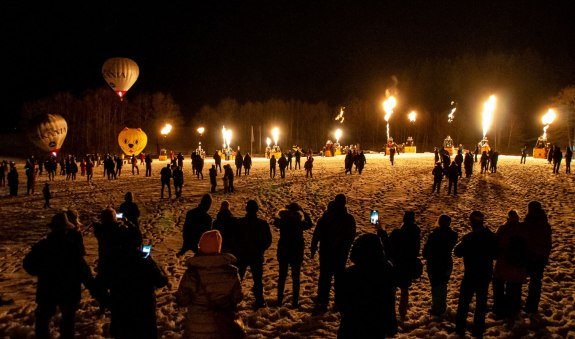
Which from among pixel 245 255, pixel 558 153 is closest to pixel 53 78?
pixel 558 153

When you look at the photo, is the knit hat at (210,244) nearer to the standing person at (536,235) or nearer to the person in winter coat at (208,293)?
the person in winter coat at (208,293)

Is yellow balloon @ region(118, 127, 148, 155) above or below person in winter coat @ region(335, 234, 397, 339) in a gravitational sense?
above

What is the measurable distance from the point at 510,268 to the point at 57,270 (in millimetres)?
5755

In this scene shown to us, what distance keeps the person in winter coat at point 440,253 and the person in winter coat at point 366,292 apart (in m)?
2.40

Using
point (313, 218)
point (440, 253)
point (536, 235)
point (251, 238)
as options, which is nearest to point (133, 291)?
point (251, 238)

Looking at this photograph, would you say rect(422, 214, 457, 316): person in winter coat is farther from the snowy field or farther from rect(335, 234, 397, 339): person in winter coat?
rect(335, 234, 397, 339): person in winter coat

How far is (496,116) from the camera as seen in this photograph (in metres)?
75.4

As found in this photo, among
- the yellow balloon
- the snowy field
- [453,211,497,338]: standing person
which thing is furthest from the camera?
the yellow balloon

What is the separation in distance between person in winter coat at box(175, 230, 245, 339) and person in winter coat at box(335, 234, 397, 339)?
0.98m

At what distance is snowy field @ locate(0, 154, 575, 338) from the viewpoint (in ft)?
19.9

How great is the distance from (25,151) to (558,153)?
215ft

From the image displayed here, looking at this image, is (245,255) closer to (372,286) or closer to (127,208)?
(372,286)

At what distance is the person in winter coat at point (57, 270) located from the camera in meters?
4.84

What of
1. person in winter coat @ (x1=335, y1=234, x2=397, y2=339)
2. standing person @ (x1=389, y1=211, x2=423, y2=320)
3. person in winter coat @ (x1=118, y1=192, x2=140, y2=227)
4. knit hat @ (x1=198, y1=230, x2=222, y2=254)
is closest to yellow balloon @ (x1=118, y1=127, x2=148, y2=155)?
person in winter coat @ (x1=118, y1=192, x2=140, y2=227)
